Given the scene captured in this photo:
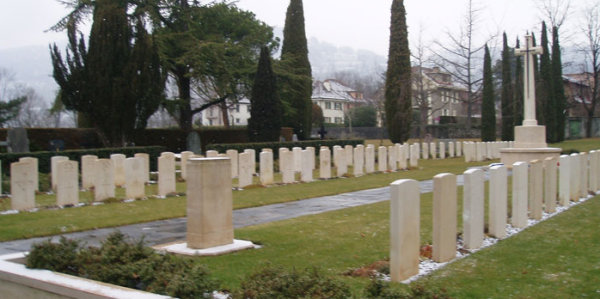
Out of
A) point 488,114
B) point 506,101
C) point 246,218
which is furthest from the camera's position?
point 506,101

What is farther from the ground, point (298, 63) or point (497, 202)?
point (298, 63)

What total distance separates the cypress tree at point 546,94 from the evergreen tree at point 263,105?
24142 mm

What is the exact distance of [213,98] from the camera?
117ft

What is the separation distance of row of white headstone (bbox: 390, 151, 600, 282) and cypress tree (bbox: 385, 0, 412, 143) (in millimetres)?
26091

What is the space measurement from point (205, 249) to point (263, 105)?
2290 centimetres

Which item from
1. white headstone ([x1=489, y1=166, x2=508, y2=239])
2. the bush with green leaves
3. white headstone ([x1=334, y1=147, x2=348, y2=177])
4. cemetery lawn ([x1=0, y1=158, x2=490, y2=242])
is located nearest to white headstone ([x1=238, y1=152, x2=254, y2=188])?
cemetery lawn ([x1=0, y1=158, x2=490, y2=242])

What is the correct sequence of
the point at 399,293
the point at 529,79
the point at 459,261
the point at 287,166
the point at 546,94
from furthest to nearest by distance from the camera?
the point at 546,94 → the point at 529,79 → the point at 287,166 → the point at 459,261 → the point at 399,293

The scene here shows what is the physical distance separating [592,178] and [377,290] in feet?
41.7

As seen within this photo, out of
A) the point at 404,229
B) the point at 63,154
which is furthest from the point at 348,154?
the point at 404,229

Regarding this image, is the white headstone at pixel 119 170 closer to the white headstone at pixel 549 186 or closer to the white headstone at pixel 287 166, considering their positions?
the white headstone at pixel 287 166

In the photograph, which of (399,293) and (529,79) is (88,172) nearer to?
(399,293)

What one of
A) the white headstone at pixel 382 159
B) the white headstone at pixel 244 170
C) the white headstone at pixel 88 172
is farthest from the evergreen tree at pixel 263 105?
the white headstone at pixel 88 172

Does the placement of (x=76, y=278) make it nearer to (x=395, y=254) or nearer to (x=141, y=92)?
(x=395, y=254)

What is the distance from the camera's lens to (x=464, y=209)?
24.4 ft
